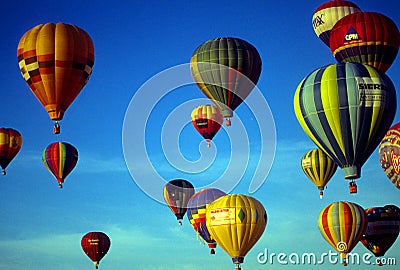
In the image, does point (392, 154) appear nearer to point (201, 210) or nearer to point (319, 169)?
point (319, 169)

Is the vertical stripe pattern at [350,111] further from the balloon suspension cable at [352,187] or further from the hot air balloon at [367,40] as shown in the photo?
the hot air balloon at [367,40]

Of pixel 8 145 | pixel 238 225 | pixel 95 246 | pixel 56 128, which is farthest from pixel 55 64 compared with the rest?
pixel 95 246

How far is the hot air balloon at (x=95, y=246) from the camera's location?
54719 millimetres

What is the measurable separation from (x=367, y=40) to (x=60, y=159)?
20.7 m

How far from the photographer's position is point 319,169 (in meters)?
50.3

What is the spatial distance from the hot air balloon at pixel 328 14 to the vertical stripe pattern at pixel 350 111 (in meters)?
10.7

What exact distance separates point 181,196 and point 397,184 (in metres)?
14.7

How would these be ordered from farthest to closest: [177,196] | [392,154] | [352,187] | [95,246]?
[95,246] → [177,196] → [392,154] → [352,187]

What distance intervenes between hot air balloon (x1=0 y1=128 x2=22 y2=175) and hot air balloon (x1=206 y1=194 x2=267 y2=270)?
15844 millimetres

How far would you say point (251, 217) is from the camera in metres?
42.7

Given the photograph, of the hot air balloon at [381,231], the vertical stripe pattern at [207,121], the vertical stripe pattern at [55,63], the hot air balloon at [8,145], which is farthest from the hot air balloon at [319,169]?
the hot air balloon at [8,145]

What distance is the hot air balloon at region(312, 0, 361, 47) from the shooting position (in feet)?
153

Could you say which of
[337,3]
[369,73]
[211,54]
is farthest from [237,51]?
[369,73]

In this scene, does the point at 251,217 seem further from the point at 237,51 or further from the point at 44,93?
the point at 44,93
